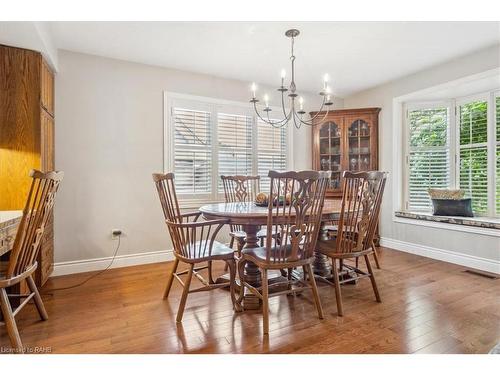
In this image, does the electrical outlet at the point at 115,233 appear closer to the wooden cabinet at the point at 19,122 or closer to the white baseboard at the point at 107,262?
the white baseboard at the point at 107,262

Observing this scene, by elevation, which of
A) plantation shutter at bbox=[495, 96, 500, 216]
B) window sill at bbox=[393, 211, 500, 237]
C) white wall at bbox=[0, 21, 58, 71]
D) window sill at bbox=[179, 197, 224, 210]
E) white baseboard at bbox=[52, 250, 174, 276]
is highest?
white wall at bbox=[0, 21, 58, 71]

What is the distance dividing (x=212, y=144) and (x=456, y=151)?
10.7 feet

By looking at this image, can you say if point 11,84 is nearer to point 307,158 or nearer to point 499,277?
point 307,158

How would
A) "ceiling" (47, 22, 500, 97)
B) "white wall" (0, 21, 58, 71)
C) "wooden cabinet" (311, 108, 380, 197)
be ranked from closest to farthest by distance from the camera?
"white wall" (0, 21, 58, 71), "ceiling" (47, 22, 500, 97), "wooden cabinet" (311, 108, 380, 197)

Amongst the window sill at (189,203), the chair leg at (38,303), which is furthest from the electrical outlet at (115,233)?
the chair leg at (38,303)

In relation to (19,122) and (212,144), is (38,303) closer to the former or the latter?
(19,122)

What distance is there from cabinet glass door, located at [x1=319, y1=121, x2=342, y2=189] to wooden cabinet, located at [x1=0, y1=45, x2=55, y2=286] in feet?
11.9

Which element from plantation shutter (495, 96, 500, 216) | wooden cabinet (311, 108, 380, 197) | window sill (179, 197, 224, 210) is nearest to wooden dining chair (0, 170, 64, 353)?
window sill (179, 197, 224, 210)

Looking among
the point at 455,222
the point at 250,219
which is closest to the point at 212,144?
the point at 250,219

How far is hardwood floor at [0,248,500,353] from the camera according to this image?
1.71 metres

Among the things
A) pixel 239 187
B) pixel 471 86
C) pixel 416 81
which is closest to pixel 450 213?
pixel 471 86

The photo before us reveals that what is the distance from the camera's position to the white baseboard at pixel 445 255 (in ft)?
10.1

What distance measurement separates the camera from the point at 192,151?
3727mm

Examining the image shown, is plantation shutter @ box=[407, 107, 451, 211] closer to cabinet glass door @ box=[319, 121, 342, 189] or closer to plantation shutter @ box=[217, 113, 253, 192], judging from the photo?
cabinet glass door @ box=[319, 121, 342, 189]
